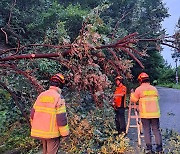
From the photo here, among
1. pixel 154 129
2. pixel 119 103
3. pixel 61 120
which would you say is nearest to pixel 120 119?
pixel 119 103

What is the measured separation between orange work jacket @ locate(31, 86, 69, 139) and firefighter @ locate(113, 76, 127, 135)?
10.1 feet

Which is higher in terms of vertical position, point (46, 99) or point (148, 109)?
point (46, 99)

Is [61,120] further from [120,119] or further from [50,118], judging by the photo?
[120,119]

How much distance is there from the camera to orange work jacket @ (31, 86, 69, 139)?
4469 mm

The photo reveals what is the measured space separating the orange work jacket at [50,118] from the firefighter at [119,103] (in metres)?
3.08

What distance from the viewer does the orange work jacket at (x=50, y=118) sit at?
447 centimetres

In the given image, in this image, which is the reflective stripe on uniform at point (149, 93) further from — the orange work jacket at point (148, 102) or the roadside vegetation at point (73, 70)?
the roadside vegetation at point (73, 70)

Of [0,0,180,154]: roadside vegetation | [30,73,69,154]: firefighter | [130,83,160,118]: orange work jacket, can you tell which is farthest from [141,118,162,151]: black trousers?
[30,73,69,154]: firefighter

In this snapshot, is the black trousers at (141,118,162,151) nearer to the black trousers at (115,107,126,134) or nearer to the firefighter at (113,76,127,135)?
the firefighter at (113,76,127,135)

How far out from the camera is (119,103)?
764 cm

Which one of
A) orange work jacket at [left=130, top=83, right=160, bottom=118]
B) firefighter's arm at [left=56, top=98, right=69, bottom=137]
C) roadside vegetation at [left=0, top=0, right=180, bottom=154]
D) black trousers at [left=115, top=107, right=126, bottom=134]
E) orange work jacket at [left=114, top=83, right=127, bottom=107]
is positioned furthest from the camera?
black trousers at [left=115, top=107, right=126, bottom=134]

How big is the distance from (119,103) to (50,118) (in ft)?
11.2

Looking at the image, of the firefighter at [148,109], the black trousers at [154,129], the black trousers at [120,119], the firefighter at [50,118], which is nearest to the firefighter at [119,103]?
the black trousers at [120,119]

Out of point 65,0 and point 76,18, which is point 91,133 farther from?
point 65,0
